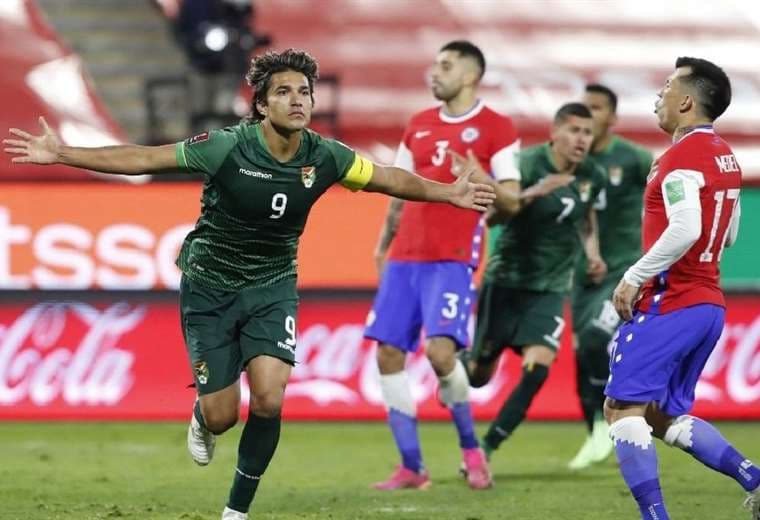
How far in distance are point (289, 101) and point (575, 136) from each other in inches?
126

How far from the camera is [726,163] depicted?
676 cm

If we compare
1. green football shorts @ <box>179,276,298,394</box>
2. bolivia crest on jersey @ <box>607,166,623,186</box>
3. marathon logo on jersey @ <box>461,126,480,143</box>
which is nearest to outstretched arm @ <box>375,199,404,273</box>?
marathon logo on jersey @ <box>461,126,480,143</box>

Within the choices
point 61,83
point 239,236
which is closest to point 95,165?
point 239,236

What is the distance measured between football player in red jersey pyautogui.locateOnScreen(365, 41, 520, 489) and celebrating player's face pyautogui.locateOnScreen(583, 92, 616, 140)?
5.12 ft

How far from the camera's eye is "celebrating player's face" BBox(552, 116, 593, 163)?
966cm

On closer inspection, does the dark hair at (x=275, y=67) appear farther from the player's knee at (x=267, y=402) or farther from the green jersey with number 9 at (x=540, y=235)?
the green jersey with number 9 at (x=540, y=235)

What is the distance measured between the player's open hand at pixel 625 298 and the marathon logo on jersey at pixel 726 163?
0.67 metres

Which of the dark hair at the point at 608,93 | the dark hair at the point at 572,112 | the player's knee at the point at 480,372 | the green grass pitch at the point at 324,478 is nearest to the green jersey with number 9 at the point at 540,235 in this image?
the dark hair at the point at 572,112

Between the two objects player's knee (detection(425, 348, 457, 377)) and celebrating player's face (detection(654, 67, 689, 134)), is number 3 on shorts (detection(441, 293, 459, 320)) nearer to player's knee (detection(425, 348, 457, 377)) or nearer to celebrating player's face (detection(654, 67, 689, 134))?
player's knee (detection(425, 348, 457, 377))

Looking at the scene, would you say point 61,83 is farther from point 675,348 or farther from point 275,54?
point 675,348

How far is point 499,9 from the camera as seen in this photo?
17594 mm

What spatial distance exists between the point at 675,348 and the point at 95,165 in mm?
2648

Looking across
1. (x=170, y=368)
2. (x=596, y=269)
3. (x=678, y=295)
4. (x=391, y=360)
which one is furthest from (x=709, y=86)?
(x=170, y=368)

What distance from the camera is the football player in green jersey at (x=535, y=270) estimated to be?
9.70 m
